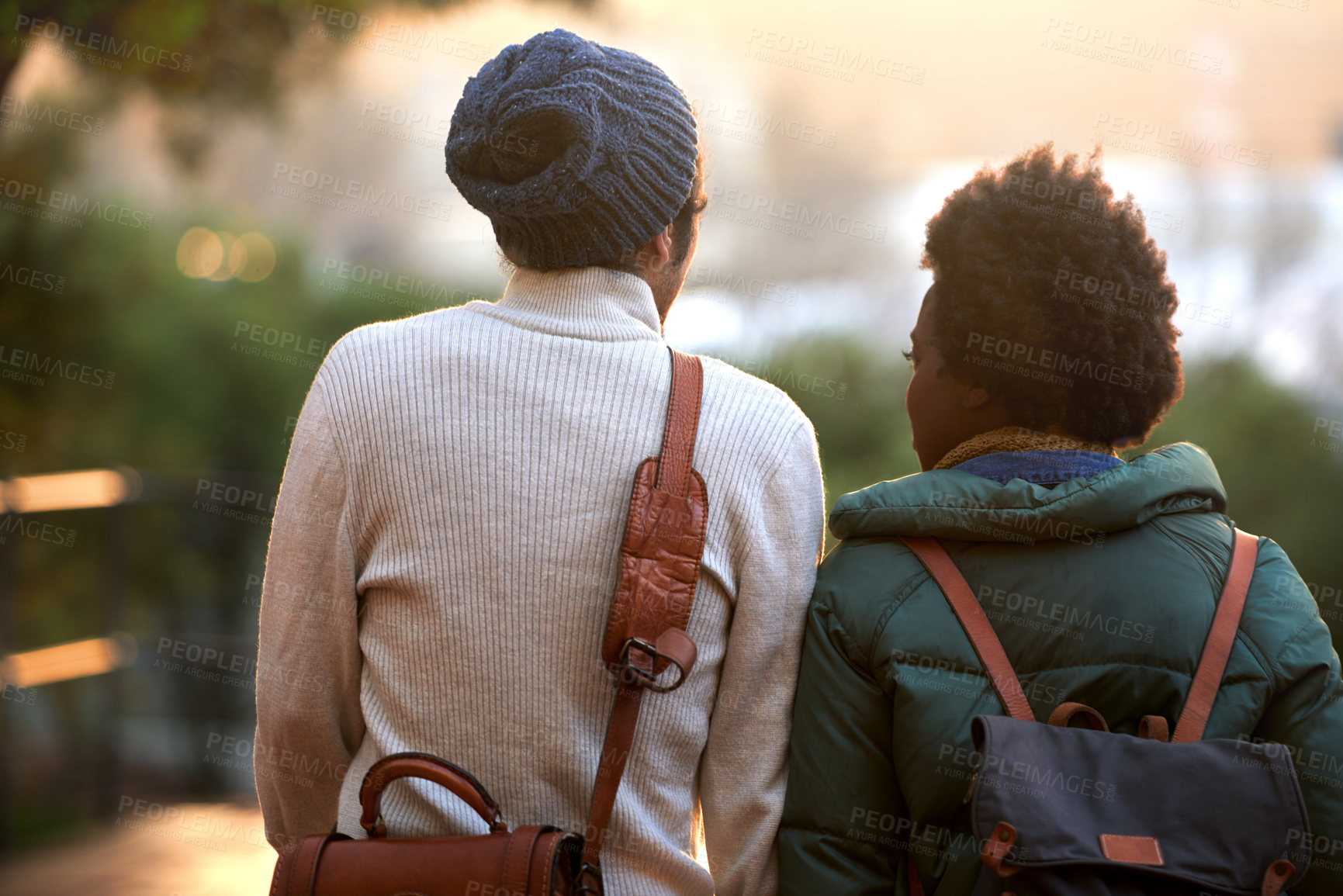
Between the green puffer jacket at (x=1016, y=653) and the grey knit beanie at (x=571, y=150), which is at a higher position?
the grey knit beanie at (x=571, y=150)

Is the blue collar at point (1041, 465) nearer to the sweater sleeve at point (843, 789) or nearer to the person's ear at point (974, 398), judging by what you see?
the person's ear at point (974, 398)

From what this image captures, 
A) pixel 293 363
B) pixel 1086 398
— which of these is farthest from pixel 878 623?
pixel 293 363

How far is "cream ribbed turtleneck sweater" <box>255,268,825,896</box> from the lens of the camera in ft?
4.93

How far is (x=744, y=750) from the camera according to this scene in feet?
5.32

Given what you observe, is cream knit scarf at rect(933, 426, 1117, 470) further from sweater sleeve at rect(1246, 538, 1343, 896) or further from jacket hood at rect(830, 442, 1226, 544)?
sweater sleeve at rect(1246, 538, 1343, 896)

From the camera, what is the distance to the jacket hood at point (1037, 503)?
153cm

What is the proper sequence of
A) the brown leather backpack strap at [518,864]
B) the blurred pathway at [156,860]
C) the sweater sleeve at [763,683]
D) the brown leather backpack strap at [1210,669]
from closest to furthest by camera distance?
the brown leather backpack strap at [518,864]
the brown leather backpack strap at [1210,669]
the sweater sleeve at [763,683]
the blurred pathway at [156,860]

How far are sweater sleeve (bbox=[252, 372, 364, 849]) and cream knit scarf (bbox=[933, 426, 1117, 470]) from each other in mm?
876

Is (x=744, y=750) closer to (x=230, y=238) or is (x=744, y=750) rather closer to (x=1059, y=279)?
(x=1059, y=279)

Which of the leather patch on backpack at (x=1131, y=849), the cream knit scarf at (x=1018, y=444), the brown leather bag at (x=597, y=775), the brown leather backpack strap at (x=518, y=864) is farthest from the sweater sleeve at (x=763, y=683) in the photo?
the leather patch on backpack at (x=1131, y=849)

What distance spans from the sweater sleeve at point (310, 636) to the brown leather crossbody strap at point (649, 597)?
40cm

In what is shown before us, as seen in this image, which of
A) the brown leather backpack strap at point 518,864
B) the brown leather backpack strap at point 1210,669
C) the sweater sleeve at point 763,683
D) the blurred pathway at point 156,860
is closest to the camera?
the brown leather backpack strap at point 518,864

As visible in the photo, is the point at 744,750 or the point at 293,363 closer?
the point at 744,750

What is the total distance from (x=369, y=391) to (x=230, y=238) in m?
5.64
